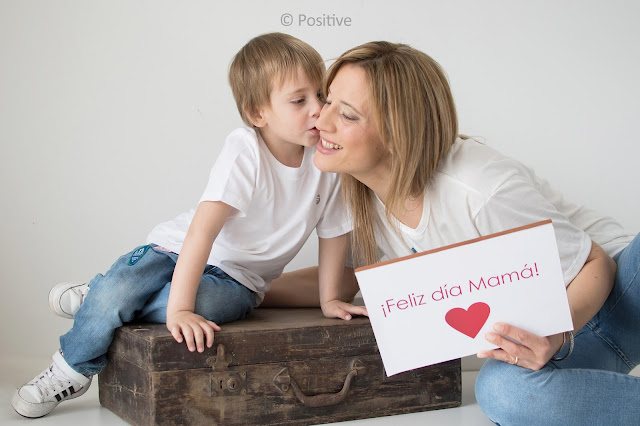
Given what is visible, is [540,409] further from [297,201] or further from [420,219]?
[297,201]

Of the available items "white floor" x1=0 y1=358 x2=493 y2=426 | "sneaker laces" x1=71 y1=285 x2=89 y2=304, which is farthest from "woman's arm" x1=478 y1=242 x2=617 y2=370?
"sneaker laces" x1=71 y1=285 x2=89 y2=304

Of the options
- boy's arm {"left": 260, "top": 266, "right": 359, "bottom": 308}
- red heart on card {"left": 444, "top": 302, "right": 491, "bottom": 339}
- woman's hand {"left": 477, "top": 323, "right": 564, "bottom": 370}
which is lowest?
boy's arm {"left": 260, "top": 266, "right": 359, "bottom": 308}

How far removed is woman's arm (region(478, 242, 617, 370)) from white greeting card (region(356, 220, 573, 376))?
2cm

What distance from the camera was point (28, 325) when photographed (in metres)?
2.11

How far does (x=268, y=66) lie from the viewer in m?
Answer: 1.61

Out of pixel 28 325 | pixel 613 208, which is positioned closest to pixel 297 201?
pixel 28 325

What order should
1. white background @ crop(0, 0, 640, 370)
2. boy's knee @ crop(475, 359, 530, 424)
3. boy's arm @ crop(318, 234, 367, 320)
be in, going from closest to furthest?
boy's knee @ crop(475, 359, 530, 424) → boy's arm @ crop(318, 234, 367, 320) → white background @ crop(0, 0, 640, 370)

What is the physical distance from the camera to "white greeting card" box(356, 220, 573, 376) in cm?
124

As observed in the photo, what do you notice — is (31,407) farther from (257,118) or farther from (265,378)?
(257,118)

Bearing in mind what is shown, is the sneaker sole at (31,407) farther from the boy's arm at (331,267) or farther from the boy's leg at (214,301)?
the boy's arm at (331,267)

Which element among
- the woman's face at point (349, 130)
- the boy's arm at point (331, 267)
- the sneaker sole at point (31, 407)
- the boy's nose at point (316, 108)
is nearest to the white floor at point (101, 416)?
the sneaker sole at point (31, 407)

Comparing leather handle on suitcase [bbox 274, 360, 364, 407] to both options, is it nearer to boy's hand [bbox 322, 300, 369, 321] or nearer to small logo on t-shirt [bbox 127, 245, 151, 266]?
boy's hand [bbox 322, 300, 369, 321]

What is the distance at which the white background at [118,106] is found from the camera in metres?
2.04

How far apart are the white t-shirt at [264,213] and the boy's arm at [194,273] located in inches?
2.6
